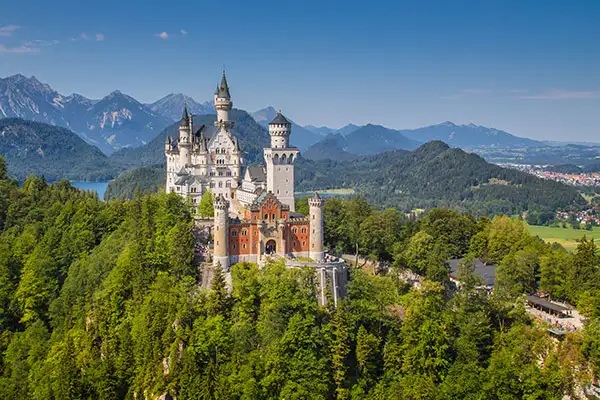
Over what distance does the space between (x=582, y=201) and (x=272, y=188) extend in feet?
519

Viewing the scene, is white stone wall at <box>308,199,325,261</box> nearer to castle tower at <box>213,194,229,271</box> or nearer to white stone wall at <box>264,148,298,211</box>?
castle tower at <box>213,194,229,271</box>

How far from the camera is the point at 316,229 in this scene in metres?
56.6

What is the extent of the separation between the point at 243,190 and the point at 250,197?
13.0 ft

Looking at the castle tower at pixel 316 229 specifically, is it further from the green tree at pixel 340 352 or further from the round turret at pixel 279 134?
the round turret at pixel 279 134

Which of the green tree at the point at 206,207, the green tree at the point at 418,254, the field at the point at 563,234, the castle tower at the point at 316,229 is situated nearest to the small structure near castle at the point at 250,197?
the castle tower at the point at 316,229

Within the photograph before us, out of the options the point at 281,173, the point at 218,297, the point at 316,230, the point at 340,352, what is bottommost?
the point at 340,352

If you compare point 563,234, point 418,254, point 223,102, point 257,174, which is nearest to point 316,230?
point 418,254

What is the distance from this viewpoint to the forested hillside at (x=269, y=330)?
45938 mm

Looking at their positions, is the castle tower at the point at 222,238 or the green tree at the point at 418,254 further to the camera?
the green tree at the point at 418,254

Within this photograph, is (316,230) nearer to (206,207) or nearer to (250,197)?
(250,197)

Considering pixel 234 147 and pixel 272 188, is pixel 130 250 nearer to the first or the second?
pixel 272 188

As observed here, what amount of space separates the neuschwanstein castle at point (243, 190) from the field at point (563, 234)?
219 feet

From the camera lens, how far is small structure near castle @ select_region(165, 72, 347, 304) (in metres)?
54.2

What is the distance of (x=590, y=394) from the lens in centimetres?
4719
